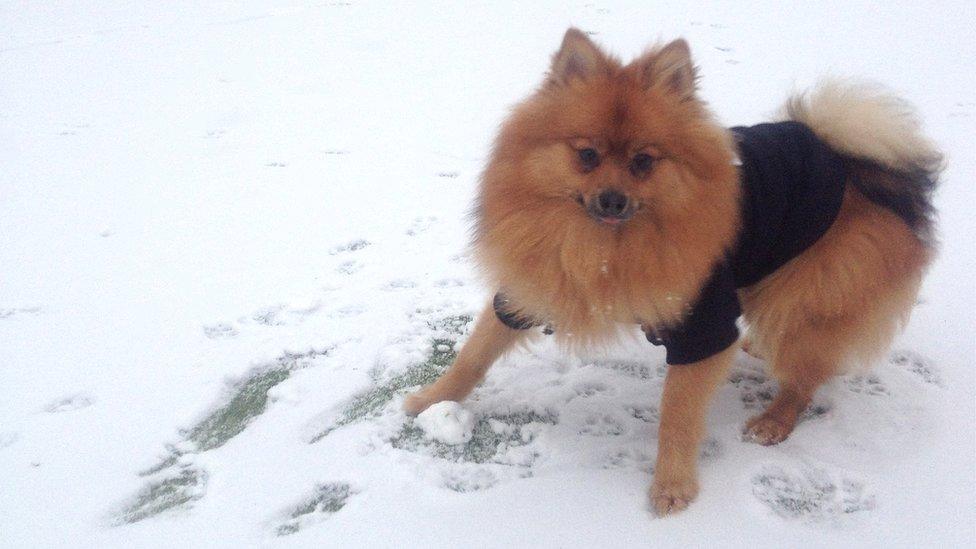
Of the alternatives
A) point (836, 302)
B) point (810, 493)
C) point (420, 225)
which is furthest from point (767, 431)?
point (420, 225)

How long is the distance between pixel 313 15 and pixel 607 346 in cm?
868

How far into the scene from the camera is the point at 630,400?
2.74m

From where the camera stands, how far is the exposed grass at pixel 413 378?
8.68 ft

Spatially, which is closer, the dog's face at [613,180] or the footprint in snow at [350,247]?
the dog's face at [613,180]

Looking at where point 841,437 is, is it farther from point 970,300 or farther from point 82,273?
point 82,273

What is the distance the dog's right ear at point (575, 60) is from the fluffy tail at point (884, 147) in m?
1.03

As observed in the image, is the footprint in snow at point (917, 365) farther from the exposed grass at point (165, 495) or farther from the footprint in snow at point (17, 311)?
the footprint in snow at point (17, 311)

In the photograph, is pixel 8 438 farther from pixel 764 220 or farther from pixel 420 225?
pixel 764 220

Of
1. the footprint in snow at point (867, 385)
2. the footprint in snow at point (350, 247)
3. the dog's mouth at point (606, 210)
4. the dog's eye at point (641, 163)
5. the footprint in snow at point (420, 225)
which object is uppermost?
the dog's eye at point (641, 163)

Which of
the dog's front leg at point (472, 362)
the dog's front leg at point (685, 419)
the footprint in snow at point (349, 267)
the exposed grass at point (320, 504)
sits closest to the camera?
the exposed grass at point (320, 504)

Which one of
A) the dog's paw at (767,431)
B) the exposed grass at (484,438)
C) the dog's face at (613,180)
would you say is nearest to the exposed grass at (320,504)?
the exposed grass at (484,438)

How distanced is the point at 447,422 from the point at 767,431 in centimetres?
125

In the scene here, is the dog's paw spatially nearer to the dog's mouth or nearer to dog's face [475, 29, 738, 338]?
dog's face [475, 29, 738, 338]

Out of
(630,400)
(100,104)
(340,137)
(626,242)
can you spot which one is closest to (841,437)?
(630,400)
